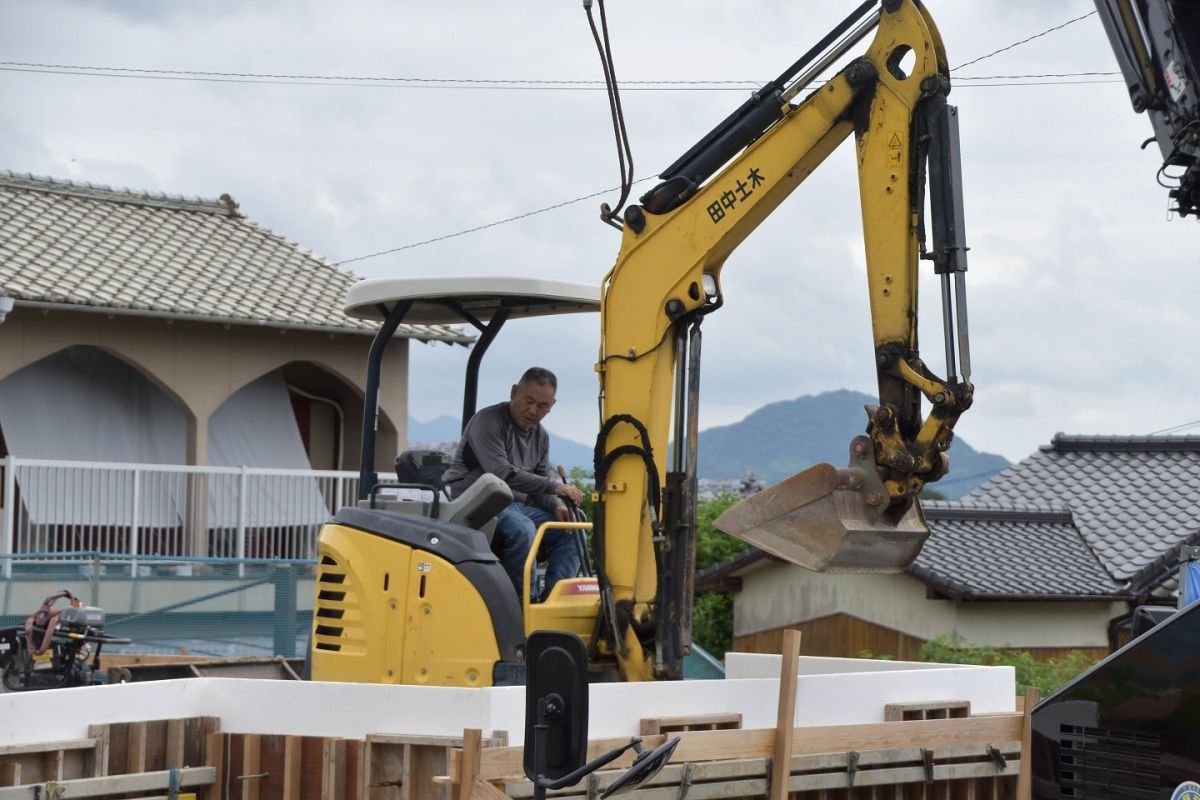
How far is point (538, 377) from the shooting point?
10008 millimetres

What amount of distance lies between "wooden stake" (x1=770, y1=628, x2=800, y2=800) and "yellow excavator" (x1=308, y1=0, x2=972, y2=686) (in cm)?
57

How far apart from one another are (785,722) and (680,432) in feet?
6.32

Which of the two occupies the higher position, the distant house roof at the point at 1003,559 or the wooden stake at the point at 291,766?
the distant house roof at the point at 1003,559

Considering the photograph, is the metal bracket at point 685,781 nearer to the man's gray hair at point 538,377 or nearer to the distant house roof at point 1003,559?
the man's gray hair at point 538,377

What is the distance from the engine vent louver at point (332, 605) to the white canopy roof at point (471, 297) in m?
1.61

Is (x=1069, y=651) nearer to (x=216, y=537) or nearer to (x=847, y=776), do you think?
(x=216, y=537)

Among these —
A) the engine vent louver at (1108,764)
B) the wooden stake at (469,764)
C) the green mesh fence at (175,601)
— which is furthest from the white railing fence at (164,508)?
the engine vent louver at (1108,764)

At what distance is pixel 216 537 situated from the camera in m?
23.5

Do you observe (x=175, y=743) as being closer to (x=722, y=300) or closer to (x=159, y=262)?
(x=722, y=300)

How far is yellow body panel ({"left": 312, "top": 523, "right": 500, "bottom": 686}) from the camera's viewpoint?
9008 millimetres

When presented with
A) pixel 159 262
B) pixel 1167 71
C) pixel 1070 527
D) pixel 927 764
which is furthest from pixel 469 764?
pixel 159 262

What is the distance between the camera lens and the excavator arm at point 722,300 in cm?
866

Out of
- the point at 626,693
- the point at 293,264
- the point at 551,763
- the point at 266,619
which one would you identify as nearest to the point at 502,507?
the point at 626,693

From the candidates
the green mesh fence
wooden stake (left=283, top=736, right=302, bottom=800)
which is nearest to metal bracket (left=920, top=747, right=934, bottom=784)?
wooden stake (left=283, top=736, right=302, bottom=800)
